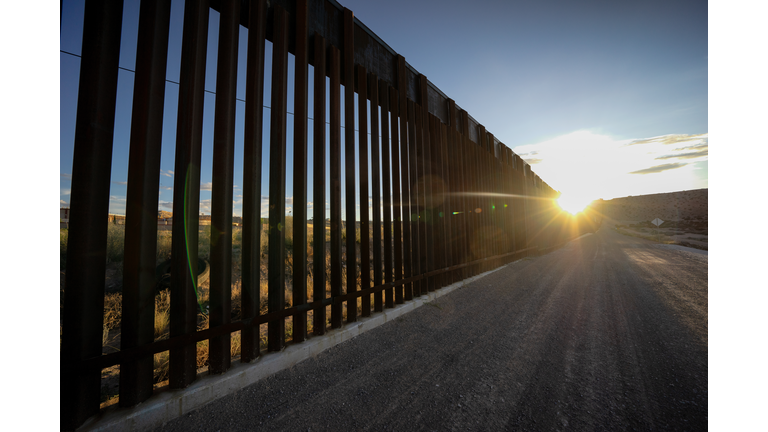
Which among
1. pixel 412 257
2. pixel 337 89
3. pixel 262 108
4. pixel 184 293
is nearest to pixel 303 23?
pixel 337 89

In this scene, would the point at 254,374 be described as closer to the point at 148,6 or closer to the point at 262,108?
the point at 262,108

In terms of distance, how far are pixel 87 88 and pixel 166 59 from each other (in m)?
0.58

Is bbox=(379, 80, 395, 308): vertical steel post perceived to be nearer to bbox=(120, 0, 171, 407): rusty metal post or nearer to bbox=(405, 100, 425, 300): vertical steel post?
bbox=(405, 100, 425, 300): vertical steel post

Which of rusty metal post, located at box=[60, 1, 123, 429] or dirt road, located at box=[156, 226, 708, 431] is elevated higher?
rusty metal post, located at box=[60, 1, 123, 429]

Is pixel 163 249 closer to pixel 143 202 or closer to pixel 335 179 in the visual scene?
pixel 335 179

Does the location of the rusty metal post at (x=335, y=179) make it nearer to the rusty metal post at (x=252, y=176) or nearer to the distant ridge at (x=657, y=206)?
the rusty metal post at (x=252, y=176)

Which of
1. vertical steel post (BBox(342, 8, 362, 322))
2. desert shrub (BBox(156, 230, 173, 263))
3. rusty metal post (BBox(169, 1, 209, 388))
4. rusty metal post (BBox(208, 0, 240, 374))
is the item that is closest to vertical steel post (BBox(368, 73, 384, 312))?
vertical steel post (BBox(342, 8, 362, 322))

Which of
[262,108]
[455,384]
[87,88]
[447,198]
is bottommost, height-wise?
[455,384]

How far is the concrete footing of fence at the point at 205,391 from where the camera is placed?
1816mm

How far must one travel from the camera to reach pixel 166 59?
7.18 ft

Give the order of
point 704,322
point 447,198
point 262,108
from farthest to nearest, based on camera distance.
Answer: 1. point 447,198
2. point 704,322
3. point 262,108

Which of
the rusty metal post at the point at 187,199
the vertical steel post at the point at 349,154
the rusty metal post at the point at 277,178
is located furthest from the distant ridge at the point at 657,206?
the rusty metal post at the point at 187,199

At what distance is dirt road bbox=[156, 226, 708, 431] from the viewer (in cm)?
199

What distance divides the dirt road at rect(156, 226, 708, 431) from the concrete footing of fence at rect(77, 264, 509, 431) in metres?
0.09
